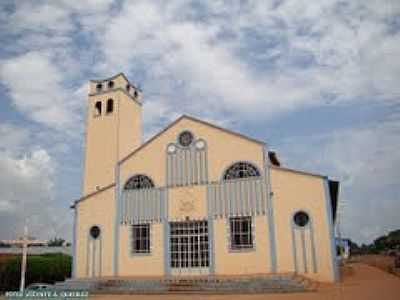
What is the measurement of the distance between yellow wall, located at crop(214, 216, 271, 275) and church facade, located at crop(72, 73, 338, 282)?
0.04 m

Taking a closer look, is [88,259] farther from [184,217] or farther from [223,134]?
[223,134]

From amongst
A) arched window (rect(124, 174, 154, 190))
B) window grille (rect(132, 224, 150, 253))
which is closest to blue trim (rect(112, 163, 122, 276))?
arched window (rect(124, 174, 154, 190))

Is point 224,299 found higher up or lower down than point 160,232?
lower down

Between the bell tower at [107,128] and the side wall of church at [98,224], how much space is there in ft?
8.86

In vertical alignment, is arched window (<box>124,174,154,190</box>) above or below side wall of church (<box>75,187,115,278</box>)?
above

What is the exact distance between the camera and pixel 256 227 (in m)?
18.4

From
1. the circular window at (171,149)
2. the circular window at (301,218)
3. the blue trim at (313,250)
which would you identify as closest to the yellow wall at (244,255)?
the circular window at (301,218)

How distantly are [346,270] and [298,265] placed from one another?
928cm

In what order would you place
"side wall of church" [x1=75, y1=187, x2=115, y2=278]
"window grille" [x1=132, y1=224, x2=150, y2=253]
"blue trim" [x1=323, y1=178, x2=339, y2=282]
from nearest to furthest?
"blue trim" [x1=323, y1=178, x2=339, y2=282], "window grille" [x1=132, y1=224, x2=150, y2=253], "side wall of church" [x1=75, y1=187, x2=115, y2=278]

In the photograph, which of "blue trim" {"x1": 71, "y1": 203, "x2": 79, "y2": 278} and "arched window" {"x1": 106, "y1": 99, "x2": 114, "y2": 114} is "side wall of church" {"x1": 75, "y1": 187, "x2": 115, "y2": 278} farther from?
"arched window" {"x1": 106, "y1": 99, "x2": 114, "y2": 114}

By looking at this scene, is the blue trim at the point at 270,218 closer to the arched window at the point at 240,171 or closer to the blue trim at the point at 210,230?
the arched window at the point at 240,171

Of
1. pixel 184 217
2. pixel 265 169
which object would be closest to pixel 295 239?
pixel 265 169

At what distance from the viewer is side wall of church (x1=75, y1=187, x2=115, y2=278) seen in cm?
2056

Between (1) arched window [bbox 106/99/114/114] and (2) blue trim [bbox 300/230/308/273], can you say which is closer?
(2) blue trim [bbox 300/230/308/273]
